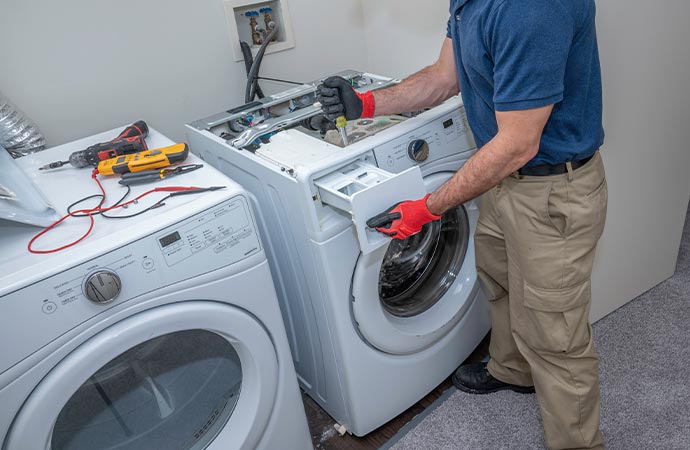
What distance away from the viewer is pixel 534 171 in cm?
120

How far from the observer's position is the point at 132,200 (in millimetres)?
1168

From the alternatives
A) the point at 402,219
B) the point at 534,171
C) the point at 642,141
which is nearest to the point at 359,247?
the point at 402,219

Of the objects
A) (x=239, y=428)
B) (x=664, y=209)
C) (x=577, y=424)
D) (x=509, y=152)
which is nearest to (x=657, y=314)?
(x=664, y=209)

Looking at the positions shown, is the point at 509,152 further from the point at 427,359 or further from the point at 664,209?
the point at 664,209

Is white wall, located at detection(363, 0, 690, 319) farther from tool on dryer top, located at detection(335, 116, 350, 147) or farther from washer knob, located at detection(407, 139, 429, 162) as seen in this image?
tool on dryer top, located at detection(335, 116, 350, 147)

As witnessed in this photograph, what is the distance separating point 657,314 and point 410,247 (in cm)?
94

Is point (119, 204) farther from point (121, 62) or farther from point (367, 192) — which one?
point (121, 62)

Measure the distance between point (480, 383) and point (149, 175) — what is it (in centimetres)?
112

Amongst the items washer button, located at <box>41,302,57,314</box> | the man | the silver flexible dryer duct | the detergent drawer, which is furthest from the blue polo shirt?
the silver flexible dryer duct

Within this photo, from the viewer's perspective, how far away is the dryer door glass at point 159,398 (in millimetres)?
1138

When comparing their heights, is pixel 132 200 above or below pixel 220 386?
above

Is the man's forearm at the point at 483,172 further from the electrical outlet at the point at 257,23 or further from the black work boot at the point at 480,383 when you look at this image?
the electrical outlet at the point at 257,23

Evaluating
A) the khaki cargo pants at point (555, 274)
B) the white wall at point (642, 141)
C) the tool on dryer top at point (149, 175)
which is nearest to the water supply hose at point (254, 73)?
the tool on dryer top at point (149, 175)

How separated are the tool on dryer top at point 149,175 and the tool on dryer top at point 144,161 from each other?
0.05 ft
